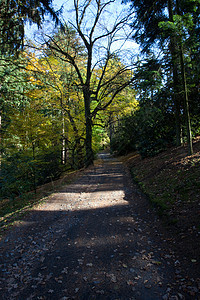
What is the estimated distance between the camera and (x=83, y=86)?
1311cm

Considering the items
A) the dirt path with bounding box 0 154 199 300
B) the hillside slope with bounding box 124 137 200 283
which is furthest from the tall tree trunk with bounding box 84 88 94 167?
the dirt path with bounding box 0 154 199 300

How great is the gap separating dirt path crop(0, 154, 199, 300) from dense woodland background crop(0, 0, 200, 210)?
10.7 ft

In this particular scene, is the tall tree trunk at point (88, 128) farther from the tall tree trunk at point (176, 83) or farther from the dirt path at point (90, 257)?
the dirt path at point (90, 257)

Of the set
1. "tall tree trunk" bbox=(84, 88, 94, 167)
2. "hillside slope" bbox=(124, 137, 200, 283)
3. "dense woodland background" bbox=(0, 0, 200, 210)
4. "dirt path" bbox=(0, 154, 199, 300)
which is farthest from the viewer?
"tall tree trunk" bbox=(84, 88, 94, 167)

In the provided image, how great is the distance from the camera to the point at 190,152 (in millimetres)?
8203

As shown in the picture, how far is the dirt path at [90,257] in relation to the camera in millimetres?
2824

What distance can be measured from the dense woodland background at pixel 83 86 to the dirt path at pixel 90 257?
Answer: 3268 mm

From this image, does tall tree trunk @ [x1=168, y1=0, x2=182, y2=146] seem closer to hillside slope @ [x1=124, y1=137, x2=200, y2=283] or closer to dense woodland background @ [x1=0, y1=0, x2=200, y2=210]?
dense woodland background @ [x1=0, y1=0, x2=200, y2=210]

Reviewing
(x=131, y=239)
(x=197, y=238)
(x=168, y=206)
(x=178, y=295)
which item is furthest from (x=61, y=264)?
(x=168, y=206)

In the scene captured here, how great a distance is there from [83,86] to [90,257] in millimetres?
11716

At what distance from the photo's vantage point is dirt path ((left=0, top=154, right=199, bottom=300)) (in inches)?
111

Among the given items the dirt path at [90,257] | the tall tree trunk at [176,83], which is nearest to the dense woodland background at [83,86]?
the tall tree trunk at [176,83]

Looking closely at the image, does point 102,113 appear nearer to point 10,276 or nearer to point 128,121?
point 128,121

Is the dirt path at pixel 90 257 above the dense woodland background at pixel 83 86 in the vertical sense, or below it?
below
